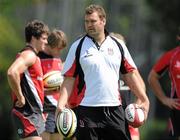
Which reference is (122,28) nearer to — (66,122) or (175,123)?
(175,123)

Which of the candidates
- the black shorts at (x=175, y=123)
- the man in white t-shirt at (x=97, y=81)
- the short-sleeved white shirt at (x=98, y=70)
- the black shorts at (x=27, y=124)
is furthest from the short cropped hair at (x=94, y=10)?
the black shorts at (x=175, y=123)

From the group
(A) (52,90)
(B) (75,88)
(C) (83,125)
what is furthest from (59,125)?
(A) (52,90)

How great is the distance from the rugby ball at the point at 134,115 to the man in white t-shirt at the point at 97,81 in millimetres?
99

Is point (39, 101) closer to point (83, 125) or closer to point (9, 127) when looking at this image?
point (83, 125)

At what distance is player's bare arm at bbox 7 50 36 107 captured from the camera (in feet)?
45.8

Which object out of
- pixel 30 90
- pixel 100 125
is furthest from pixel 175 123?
pixel 100 125

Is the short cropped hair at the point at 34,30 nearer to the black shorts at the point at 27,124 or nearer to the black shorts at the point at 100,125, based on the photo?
the black shorts at the point at 27,124

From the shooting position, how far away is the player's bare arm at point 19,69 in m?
14.0

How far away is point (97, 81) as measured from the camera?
13.2m

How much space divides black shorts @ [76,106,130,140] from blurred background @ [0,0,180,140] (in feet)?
71.4

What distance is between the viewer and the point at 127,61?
13430mm

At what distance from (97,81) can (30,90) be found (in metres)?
1.54

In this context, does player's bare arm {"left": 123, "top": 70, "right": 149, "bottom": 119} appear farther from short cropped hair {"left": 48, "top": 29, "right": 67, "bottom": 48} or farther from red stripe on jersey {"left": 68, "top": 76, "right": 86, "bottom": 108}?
short cropped hair {"left": 48, "top": 29, "right": 67, "bottom": 48}

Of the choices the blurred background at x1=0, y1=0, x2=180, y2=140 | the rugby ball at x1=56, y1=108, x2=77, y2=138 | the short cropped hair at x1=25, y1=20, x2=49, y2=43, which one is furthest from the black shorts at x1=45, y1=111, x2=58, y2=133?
the blurred background at x1=0, y1=0, x2=180, y2=140
